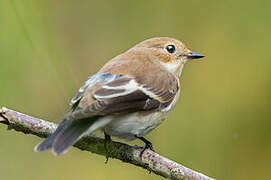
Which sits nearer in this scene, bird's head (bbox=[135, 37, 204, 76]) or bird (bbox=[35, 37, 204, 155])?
bird (bbox=[35, 37, 204, 155])

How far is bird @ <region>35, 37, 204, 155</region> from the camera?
10.8 ft

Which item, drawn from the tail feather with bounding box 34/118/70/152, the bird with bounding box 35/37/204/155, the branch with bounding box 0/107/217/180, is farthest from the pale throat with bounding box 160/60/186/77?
the tail feather with bounding box 34/118/70/152

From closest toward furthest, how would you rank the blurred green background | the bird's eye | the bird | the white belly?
the bird
the white belly
the bird's eye
the blurred green background

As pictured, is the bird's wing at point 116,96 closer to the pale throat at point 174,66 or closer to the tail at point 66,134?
the tail at point 66,134

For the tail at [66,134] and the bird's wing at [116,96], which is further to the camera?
the bird's wing at [116,96]

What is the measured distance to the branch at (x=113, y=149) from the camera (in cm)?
338

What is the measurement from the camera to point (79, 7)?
5.94 m

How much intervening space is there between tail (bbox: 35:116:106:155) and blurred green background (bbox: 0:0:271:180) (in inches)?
42.3

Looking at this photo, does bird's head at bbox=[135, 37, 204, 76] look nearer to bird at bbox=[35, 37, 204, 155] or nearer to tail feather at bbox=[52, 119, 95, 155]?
bird at bbox=[35, 37, 204, 155]

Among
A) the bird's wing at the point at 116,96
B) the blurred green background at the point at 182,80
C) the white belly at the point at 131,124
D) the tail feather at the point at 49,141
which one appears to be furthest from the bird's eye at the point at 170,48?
the tail feather at the point at 49,141

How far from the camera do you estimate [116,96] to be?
3.55 metres

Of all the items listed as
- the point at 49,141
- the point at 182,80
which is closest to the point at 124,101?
the point at 49,141

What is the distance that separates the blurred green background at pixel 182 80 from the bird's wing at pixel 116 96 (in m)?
0.80

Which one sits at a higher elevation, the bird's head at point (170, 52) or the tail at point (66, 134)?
the bird's head at point (170, 52)
